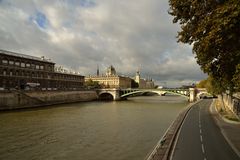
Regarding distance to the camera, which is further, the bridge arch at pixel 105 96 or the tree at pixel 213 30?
the bridge arch at pixel 105 96

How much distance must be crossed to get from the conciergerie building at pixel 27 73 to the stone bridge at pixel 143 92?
20.8 meters

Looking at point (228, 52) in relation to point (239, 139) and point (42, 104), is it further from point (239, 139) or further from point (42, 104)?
point (42, 104)

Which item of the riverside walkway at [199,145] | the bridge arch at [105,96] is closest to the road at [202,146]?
the riverside walkway at [199,145]

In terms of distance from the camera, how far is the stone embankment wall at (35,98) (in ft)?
238

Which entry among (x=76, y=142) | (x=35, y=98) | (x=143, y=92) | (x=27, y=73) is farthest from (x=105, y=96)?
(x=76, y=142)

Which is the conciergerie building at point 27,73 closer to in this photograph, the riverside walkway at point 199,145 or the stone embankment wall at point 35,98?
the stone embankment wall at point 35,98

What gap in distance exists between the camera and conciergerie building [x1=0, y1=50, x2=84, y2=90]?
3782 inches

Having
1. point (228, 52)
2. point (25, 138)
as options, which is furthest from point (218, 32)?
point (25, 138)

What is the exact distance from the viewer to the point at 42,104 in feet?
292

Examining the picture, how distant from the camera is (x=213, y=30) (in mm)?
18297

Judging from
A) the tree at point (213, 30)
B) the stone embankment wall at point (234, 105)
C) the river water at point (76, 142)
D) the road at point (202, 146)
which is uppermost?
the tree at point (213, 30)

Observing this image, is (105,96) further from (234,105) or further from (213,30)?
(213,30)

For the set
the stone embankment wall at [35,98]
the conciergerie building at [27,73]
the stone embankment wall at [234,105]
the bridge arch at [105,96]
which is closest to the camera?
the stone embankment wall at [234,105]

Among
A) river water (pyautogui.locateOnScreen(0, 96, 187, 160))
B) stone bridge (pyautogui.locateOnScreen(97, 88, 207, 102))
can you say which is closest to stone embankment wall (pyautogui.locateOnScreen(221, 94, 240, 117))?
river water (pyautogui.locateOnScreen(0, 96, 187, 160))
